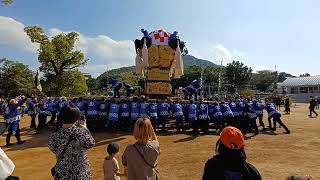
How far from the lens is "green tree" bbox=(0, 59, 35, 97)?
4888cm

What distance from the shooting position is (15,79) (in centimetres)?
5006

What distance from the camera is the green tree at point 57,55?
3975cm

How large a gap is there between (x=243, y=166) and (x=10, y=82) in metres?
50.5

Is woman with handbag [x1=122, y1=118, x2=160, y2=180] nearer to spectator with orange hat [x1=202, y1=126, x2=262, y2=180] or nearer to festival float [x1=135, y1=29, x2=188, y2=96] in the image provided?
spectator with orange hat [x1=202, y1=126, x2=262, y2=180]

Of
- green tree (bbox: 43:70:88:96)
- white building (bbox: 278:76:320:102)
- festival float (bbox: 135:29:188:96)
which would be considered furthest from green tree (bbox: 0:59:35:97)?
white building (bbox: 278:76:320:102)

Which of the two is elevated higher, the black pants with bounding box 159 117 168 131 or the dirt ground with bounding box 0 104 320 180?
the black pants with bounding box 159 117 168 131

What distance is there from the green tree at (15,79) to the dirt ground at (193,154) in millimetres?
33696

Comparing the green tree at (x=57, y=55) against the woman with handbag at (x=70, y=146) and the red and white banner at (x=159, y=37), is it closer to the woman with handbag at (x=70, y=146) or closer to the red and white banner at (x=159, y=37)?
the red and white banner at (x=159, y=37)

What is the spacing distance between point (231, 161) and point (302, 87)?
73.0 m

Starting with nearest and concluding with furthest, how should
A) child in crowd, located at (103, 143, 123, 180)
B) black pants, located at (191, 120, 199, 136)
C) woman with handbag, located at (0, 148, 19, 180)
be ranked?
woman with handbag, located at (0, 148, 19, 180) < child in crowd, located at (103, 143, 123, 180) < black pants, located at (191, 120, 199, 136)

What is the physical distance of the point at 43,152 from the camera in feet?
44.5

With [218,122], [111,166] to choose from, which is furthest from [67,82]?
[111,166]

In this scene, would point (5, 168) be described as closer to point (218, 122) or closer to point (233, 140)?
point (233, 140)

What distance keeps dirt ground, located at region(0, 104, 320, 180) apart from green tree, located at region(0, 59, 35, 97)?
3370 centimetres
